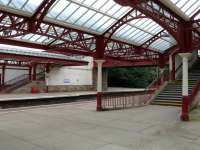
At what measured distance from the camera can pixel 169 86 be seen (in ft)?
66.0

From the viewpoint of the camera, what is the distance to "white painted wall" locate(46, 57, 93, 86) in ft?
111

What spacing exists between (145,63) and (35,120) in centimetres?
2443

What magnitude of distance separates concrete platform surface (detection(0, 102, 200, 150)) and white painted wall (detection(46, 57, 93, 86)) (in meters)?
21.9

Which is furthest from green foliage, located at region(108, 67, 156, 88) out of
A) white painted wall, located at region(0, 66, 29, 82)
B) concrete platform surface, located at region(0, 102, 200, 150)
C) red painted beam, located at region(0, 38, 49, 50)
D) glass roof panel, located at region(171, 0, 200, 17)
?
concrete platform surface, located at region(0, 102, 200, 150)

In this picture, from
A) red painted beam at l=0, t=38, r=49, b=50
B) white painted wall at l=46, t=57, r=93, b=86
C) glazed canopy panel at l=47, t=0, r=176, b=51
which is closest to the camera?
glazed canopy panel at l=47, t=0, r=176, b=51

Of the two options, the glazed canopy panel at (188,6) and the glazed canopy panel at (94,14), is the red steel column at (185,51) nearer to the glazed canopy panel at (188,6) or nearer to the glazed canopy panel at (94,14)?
the glazed canopy panel at (188,6)

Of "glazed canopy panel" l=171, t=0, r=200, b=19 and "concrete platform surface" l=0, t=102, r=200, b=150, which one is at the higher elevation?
"glazed canopy panel" l=171, t=0, r=200, b=19

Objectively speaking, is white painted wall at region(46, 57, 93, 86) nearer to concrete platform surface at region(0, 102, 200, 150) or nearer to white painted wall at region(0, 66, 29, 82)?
white painted wall at region(0, 66, 29, 82)

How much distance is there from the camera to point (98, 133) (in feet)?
28.7

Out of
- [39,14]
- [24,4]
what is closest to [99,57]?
[39,14]

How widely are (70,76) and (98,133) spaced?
27.8m

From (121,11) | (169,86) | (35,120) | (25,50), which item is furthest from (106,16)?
(25,50)

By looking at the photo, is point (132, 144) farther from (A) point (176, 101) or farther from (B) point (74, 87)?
(B) point (74, 87)

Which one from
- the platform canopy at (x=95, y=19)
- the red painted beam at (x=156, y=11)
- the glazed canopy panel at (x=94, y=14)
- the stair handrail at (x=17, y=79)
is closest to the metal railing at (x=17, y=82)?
the stair handrail at (x=17, y=79)
